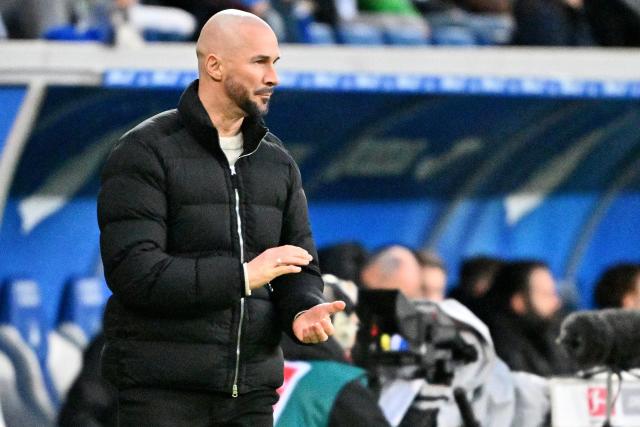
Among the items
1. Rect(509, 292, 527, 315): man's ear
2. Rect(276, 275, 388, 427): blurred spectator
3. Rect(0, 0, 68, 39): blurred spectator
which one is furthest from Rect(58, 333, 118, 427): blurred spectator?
Rect(509, 292, 527, 315): man's ear

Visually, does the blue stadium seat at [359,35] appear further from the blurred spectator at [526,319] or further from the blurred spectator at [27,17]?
the blurred spectator at [27,17]

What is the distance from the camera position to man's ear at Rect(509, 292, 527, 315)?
29.6 feet

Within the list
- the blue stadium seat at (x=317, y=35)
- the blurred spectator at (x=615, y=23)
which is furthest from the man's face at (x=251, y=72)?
the blurred spectator at (x=615, y=23)

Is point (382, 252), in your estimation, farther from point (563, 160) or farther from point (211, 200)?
point (211, 200)

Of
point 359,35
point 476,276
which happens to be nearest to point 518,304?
point 476,276

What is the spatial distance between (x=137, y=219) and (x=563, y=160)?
7.17 metres

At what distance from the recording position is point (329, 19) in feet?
30.6

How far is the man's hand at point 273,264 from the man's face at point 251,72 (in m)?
0.31

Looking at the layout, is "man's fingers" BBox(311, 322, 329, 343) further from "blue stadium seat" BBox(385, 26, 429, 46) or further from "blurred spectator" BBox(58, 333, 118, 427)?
"blue stadium seat" BBox(385, 26, 429, 46)

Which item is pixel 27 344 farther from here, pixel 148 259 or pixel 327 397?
pixel 148 259

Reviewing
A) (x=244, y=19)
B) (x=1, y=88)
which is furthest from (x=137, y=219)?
(x=1, y=88)

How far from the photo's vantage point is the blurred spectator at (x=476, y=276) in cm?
947

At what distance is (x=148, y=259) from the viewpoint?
3713 millimetres

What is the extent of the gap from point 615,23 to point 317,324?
657 centimetres
